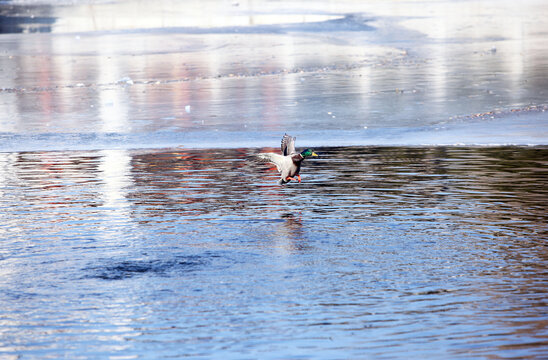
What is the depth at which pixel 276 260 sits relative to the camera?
9.59 metres

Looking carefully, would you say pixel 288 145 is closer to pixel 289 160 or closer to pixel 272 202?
pixel 289 160

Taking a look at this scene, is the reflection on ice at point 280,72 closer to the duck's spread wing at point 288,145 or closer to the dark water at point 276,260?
the dark water at point 276,260

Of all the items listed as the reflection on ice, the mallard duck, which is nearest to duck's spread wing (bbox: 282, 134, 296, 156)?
the mallard duck

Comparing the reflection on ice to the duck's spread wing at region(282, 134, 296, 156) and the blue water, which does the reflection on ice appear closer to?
the blue water

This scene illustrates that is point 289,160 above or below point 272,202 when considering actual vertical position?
above

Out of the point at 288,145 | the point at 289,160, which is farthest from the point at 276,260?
the point at 288,145

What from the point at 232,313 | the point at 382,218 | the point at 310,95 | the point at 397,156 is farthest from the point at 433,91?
the point at 232,313

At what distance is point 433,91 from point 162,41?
12.4m

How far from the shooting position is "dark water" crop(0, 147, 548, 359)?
726 cm

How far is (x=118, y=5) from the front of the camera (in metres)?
42.9

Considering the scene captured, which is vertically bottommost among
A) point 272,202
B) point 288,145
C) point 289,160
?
point 272,202

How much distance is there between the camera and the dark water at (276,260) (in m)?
7.26

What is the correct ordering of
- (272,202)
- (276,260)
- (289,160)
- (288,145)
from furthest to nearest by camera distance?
(272,202), (288,145), (289,160), (276,260)

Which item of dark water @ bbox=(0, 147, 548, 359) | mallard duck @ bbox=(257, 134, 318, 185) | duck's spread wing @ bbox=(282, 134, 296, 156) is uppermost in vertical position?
duck's spread wing @ bbox=(282, 134, 296, 156)
